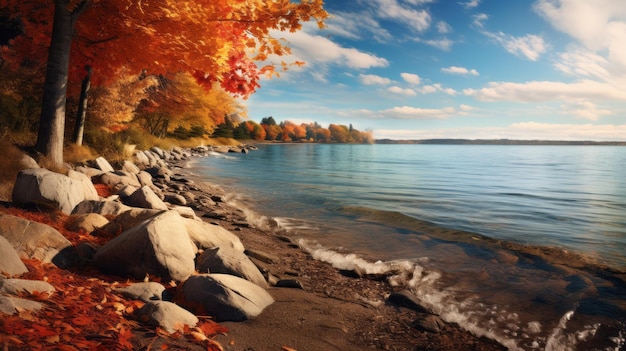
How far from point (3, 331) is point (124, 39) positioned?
8.01 m

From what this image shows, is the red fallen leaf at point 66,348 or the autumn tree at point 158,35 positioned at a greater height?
the autumn tree at point 158,35

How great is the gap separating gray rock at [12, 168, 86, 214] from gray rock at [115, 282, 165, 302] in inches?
118

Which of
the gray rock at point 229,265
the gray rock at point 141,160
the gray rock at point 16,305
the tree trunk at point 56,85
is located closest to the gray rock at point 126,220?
the gray rock at point 229,265

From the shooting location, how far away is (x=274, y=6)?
7617 mm

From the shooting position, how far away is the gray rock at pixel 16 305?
274cm

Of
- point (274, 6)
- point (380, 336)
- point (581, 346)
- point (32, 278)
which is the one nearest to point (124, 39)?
point (274, 6)

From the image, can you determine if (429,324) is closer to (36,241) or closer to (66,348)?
(66,348)

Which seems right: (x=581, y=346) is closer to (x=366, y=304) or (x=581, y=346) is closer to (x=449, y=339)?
(x=449, y=339)

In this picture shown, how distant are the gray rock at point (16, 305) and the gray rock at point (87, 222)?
294 cm

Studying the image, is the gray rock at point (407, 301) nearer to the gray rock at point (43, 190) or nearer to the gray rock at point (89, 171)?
the gray rock at point (43, 190)

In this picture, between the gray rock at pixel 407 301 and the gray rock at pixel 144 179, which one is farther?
the gray rock at pixel 144 179

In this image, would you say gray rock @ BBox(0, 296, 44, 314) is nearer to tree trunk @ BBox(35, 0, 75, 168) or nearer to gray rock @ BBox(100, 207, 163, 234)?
gray rock @ BBox(100, 207, 163, 234)

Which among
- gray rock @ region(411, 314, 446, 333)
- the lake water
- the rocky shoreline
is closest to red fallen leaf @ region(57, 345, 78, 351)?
the rocky shoreline

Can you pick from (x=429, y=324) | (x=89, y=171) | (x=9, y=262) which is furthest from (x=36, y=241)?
(x=89, y=171)
